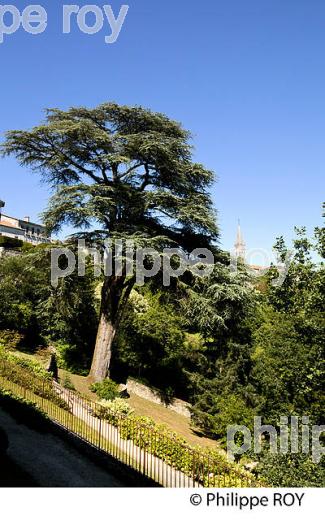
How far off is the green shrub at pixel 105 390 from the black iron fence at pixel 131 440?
12.8 ft

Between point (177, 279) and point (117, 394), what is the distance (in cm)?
694

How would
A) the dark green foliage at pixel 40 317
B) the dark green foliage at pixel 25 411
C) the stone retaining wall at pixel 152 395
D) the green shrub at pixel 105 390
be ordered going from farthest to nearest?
the stone retaining wall at pixel 152 395
the dark green foliage at pixel 40 317
the green shrub at pixel 105 390
the dark green foliage at pixel 25 411

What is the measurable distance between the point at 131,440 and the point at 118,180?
45.5 ft

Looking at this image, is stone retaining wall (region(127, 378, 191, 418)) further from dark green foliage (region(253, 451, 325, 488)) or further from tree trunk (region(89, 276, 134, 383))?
dark green foliage (region(253, 451, 325, 488))

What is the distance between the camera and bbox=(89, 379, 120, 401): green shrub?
2287 cm

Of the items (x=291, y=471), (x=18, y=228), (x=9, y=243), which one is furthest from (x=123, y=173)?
(x=18, y=228)

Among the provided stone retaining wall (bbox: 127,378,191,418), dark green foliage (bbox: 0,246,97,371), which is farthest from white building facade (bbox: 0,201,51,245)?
stone retaining wall (bbox: 127,378,191,418)

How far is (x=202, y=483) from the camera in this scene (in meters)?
13.8

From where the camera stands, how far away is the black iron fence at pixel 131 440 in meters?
13.3

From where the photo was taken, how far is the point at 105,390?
23.3m

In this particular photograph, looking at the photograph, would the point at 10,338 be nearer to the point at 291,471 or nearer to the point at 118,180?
the point at 118,180

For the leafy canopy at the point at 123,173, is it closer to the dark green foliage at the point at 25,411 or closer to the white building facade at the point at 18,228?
the dark green foliage at the point at 25,411

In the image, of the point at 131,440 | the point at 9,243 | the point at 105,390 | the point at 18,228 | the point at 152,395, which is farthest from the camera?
the point at 18,228

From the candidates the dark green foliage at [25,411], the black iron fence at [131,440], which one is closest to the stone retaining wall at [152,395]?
the black iron fence at [131,440]
